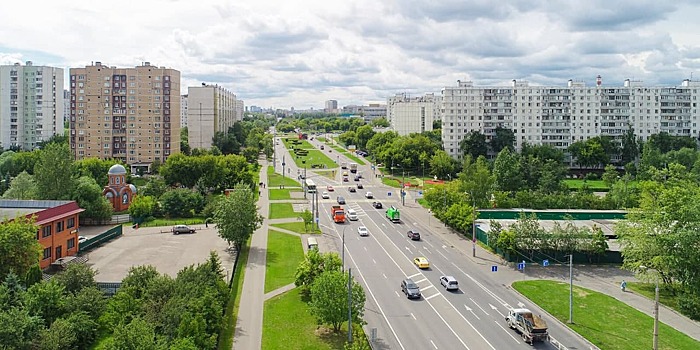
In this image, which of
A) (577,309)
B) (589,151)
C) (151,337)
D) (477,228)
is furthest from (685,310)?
(589,151)

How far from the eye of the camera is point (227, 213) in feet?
177

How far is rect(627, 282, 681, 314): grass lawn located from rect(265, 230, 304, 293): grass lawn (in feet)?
91.5

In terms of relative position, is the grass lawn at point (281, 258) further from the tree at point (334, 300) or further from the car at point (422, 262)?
the car at point (422, 262)

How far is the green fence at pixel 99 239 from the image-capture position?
56816 mm

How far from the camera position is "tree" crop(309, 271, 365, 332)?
33062mm

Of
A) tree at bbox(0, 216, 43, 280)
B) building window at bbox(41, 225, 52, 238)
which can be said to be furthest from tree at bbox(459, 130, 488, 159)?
tree at bbox(0, 216, 43, 280)

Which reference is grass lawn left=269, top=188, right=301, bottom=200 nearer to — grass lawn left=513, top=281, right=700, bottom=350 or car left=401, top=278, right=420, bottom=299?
car left=401, top=278, right=420, bottom=299

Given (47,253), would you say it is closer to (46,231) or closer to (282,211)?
(46,231)

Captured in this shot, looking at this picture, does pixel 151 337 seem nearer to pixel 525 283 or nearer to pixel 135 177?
pixel 525 283

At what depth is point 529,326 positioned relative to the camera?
33.4 meters

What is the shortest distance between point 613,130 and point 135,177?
105894mm

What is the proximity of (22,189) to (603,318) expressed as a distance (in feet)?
231

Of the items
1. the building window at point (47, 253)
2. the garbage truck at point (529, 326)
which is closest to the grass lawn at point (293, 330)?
the garbage truck at point (529, 326)

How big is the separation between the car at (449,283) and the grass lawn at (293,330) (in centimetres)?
1130
